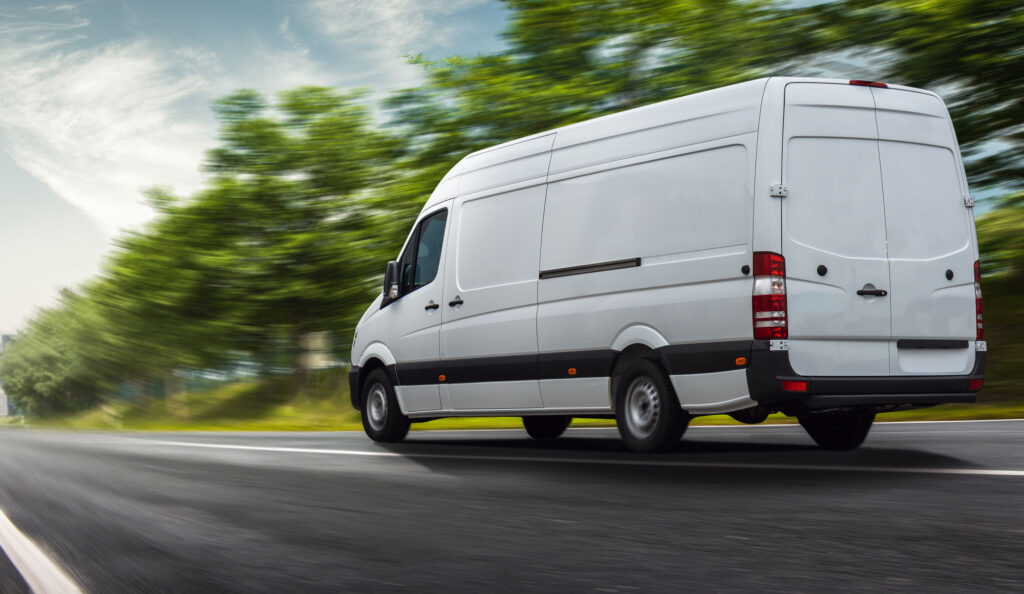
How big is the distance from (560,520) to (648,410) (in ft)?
9.65

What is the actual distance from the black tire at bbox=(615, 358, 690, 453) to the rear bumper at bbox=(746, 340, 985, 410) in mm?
832

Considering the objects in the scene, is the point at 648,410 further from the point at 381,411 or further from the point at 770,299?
the point at 381,411

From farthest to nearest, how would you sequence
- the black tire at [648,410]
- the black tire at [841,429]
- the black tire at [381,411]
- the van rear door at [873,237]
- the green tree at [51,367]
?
the green tree at [51,367] → the black tire at [381,411] → the black tire at [841,429] → the black tire at [648,410] → the van rear door at [873,237]

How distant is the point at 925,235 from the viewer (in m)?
7.61

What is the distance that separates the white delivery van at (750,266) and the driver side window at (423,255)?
151 centimetres

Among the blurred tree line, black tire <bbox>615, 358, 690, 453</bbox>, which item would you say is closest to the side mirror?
black tire <bbox>615, 358, 690, 453</bbox>

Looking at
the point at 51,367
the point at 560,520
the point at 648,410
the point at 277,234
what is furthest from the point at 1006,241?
A: the point at 51,367

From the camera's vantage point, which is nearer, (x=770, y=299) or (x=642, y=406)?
(x=770, y=299)

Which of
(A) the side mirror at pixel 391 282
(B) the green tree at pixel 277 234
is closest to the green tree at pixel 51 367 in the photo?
(B) the green tree at pixel 277 234

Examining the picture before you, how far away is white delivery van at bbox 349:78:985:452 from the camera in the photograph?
7.14 meters

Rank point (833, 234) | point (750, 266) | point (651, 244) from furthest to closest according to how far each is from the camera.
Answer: point (651, 244) < point (833, 234) < point (750, 266)

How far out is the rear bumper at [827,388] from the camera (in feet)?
23.0

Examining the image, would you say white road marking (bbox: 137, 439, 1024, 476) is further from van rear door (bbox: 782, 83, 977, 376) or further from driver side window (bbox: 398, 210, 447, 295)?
driver side window (bbox: 398, 210, 447, 295)

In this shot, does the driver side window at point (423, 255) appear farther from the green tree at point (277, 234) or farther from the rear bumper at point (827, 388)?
the green tree at point (277, 234)
